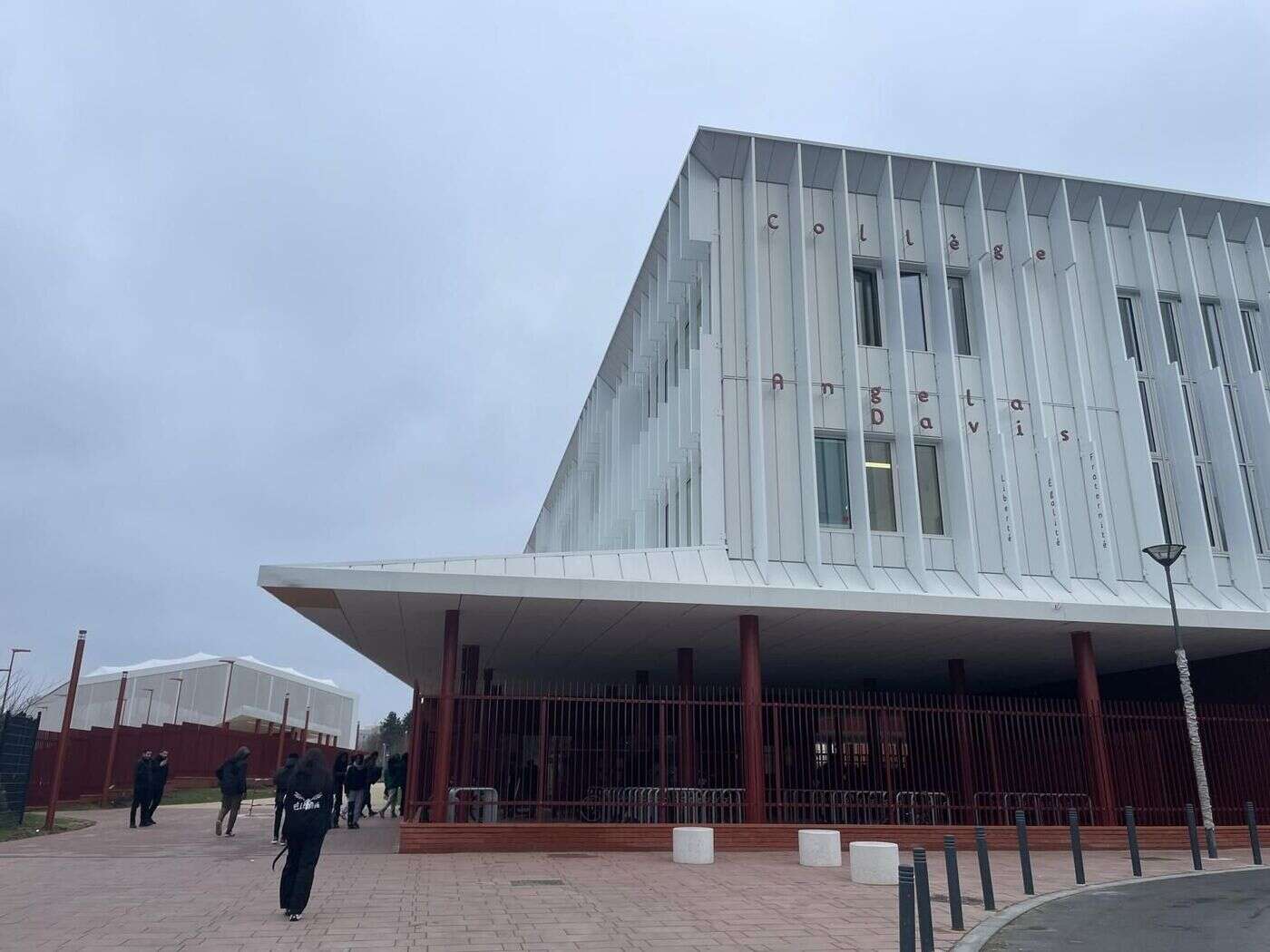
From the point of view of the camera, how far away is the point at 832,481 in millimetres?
18859

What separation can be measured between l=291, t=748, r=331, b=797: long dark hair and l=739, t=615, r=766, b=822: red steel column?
8.13 meters

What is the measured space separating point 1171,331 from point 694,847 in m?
17.3

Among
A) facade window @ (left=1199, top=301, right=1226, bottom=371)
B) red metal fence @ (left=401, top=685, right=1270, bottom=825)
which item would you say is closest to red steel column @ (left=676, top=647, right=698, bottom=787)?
red metal fence @ (left=401, top=685, right=1270, bottom=825)

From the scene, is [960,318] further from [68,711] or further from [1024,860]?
[68,711]

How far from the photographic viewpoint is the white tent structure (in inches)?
1785

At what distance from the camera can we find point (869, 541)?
58.3 ft

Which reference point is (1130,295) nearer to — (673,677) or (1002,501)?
(1002,501)

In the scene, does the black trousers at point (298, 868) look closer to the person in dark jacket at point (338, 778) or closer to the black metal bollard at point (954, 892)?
the black metal bollard at point (954, 892)

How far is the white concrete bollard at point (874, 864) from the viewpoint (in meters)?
11.5

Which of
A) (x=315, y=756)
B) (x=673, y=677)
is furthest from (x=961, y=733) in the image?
(x=315, y=756)

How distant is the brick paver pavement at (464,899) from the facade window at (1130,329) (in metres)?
11.2

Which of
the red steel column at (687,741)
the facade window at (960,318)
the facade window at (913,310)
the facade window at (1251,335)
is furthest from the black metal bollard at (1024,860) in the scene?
the facade window at (1251,335)

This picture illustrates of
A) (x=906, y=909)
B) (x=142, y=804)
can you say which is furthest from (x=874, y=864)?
(x=142, y=804)

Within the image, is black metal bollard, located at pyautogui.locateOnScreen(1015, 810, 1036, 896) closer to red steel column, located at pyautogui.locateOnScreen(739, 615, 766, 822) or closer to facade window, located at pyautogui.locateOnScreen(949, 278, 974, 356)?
red steel column, located at pyautogui.locateOnScreen(739, 615, 766, 822)
